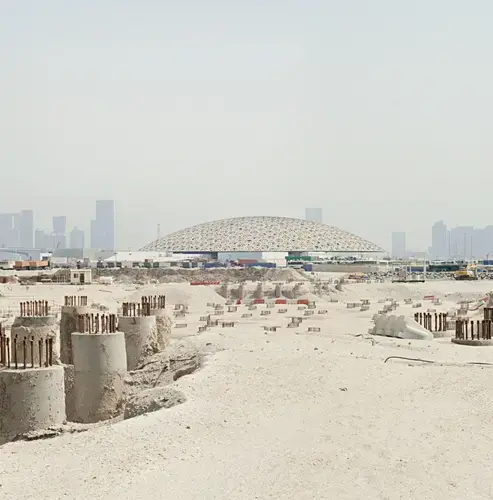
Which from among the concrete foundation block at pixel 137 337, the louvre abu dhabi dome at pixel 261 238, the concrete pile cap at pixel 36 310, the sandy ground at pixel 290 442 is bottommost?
the sandy ground at pixel 290 442

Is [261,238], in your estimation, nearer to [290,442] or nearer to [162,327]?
[162,327]

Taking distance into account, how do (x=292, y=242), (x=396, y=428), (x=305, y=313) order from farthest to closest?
(x=292, y=242) < (x=305, y=313) < (x=396, y=428)

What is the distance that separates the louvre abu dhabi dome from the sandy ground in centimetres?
11547

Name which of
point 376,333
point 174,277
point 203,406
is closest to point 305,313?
point 376,333

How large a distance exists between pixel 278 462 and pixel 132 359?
9.09 meters

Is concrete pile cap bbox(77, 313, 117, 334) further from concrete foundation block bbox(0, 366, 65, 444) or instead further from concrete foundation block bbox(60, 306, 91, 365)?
concrete foundation block bbox(0, 366, 65, 444)

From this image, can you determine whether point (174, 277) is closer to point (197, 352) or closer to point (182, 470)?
point (197, 352)

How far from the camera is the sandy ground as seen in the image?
8.00m

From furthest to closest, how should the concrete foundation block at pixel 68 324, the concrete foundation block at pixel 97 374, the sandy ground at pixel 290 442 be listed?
the concrete foundation block at pixel 68 324 → the concrete foundation block at pixel 97 374 → the sandy ground at pixel 290 442

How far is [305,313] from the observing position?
117ft

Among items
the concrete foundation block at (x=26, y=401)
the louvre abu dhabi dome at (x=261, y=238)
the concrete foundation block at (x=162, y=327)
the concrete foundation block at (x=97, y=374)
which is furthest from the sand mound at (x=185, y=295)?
the louvre abu dhabi dome at (x=261, y=238)

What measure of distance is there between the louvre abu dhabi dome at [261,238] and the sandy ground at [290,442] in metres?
115

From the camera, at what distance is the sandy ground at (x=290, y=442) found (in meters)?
8.00

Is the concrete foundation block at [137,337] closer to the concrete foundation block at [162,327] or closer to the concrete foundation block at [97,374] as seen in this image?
the concrete foundation block at [162,327]
